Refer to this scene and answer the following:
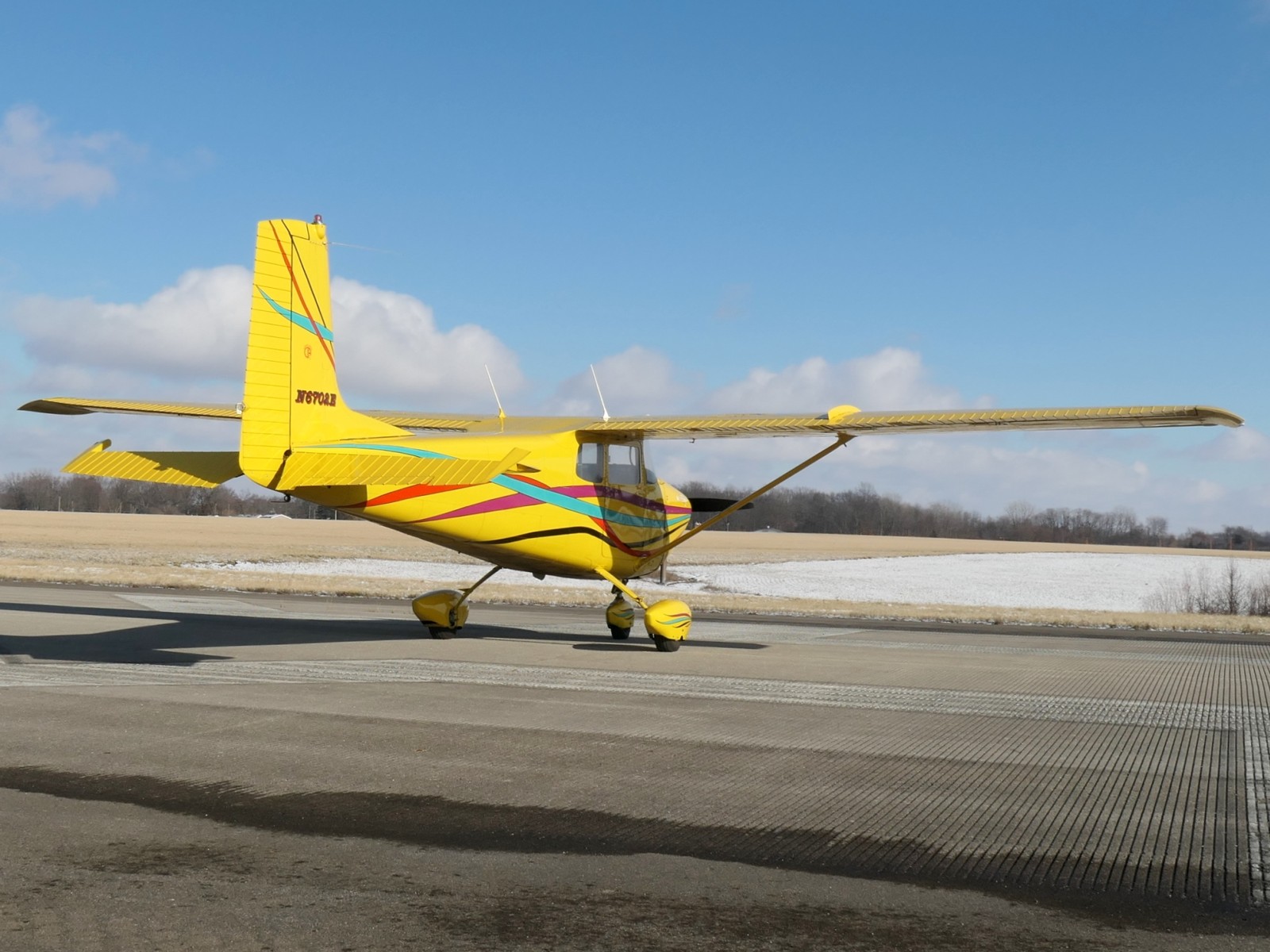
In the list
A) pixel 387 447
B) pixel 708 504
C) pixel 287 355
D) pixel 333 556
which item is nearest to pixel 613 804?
pixel 387 447

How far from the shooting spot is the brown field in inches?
961


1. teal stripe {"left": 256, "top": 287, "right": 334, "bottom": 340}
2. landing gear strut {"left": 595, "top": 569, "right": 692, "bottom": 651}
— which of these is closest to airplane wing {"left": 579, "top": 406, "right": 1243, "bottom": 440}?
landing gear strut {"left": 595, "top": 569, "right": 692, "bottom": 651}

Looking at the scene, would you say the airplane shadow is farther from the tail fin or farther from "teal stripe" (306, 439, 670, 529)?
the tail fin

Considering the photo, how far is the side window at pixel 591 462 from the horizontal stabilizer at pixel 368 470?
322 centimetres

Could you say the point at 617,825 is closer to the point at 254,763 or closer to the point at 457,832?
the point at 457,832

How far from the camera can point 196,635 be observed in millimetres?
14625

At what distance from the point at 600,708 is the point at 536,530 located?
4.83m

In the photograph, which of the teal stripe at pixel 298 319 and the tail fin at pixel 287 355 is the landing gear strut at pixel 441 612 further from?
the teal stripe at pixel 298 319

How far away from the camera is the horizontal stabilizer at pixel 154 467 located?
13609 millimetres

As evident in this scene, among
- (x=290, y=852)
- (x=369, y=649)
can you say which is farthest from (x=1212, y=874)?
(x=369, y=649)

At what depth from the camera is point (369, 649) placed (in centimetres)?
1381

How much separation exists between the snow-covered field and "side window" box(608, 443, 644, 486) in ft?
45.7

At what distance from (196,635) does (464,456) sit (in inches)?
192

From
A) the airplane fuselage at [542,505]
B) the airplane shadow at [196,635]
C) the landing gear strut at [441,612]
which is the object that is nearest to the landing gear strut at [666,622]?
the airplane shadow at [196,635]
